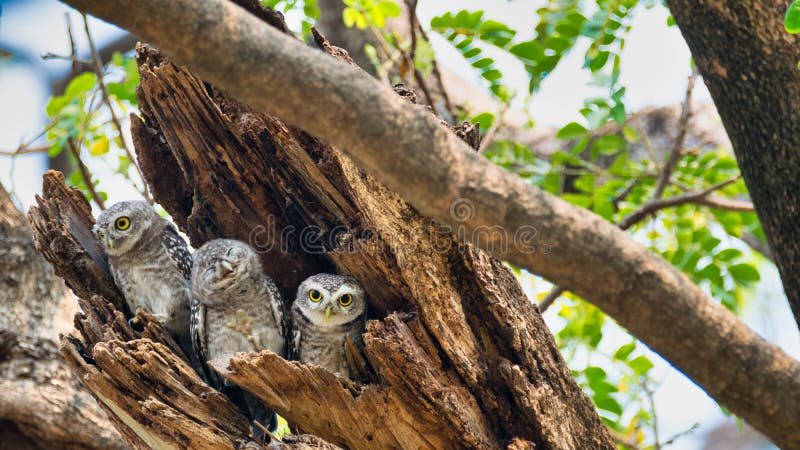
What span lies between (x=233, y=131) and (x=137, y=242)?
34.0 inches

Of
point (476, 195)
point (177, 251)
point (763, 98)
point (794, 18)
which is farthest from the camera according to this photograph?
point (177, 251)

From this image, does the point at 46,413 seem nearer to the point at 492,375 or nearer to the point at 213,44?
the point at 492,375

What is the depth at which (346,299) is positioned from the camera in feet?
12.1

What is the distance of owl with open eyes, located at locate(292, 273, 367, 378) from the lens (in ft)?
12.1

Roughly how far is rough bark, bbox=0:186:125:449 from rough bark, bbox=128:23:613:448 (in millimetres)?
1434

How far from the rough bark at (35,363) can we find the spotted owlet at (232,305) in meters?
0.77

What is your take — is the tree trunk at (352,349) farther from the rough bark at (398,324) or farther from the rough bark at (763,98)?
the rough bark at (763,98)

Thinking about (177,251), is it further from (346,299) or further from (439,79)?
(439,79)

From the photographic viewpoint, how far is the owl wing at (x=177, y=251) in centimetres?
418

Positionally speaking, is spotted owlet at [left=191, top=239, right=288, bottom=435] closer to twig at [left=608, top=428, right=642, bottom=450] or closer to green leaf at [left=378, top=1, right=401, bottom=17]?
green leaf at [left=378, top=1, right=401, bottom=17]

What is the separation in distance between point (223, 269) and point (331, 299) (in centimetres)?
52

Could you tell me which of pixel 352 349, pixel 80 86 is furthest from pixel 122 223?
pixel 80 86

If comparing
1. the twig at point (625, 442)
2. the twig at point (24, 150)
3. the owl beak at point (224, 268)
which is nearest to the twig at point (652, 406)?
the twig at point (625, 442)

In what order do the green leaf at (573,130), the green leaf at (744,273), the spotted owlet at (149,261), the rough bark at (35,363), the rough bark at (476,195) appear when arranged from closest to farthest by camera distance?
the rough bark at (476,195), the spotted owlet at (149,261), the rough bark at (35,363), the green leaf at (744,273), the green leaf at (573,130)
